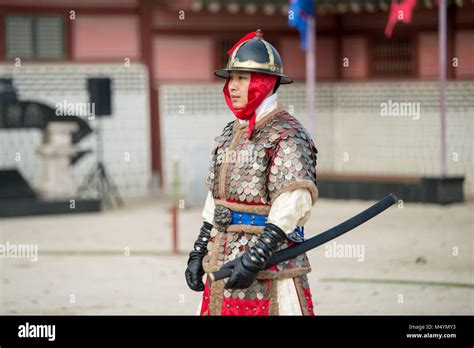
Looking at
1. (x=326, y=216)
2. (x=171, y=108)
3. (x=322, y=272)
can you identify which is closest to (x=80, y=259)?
(x=322, y=272)

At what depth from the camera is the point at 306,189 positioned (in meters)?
5.08

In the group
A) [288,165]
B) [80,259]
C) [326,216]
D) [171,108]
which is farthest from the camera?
[171,108]

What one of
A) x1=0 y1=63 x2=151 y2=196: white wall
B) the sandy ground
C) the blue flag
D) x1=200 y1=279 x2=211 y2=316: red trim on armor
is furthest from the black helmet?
x1=0 y1=63 x2=151 y2=196: white wall

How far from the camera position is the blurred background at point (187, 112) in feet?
50.7

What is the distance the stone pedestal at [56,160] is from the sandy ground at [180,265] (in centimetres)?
81

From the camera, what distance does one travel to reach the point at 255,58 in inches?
204

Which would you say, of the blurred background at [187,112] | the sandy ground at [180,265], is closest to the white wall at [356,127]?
the blurred background at [187,112]

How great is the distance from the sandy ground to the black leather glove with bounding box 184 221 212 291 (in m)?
3.07

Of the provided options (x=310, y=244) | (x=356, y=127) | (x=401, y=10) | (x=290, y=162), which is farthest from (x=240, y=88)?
(x=356, y=127)

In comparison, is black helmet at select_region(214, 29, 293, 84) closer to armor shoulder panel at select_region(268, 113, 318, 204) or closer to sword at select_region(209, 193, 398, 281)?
armor shoulder panel at select_region(268, 113, 318, 204)

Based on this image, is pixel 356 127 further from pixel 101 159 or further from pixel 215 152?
pixel 215 152

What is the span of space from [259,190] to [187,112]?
13.9 metres
